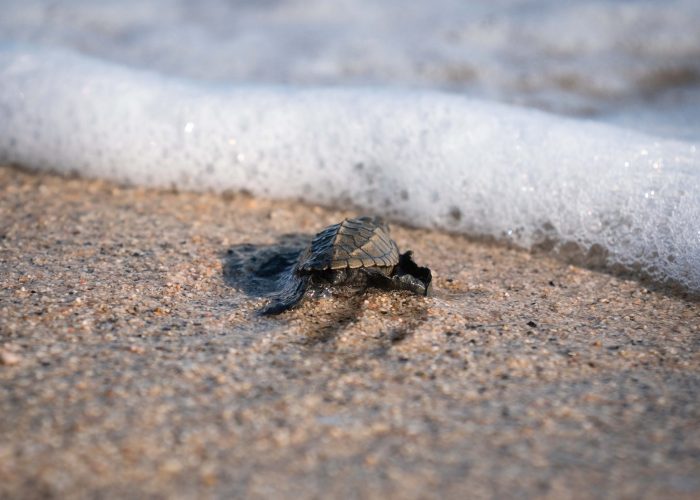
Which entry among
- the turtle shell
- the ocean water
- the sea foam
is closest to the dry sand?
the turtle shell

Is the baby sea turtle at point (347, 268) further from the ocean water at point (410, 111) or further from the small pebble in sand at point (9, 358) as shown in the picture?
the ocean water at point (410, 111)

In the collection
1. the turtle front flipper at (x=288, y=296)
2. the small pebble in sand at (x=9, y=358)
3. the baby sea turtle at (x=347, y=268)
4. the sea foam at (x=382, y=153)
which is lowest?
the small pebble in sand at (x=9, y=358)

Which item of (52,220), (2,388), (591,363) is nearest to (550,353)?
(591,363)

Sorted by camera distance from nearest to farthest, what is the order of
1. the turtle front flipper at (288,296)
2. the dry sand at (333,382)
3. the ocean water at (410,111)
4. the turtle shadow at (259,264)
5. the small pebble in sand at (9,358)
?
1. the dry sand at (333,382)
2. the small pebble in sand at (9,358)
3. the turtle front flipper at (288,296)
4. the turtle shadow at (259,264)
5. the ocean water at (410,111)

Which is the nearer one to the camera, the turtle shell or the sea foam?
the turtle shell

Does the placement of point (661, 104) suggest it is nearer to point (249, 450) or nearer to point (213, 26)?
point (213, 26)

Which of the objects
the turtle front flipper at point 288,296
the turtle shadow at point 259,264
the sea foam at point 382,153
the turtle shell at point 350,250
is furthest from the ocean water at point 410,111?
the turtle front flipper at point 288,296

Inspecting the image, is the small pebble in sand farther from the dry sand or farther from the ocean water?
the ocean water
